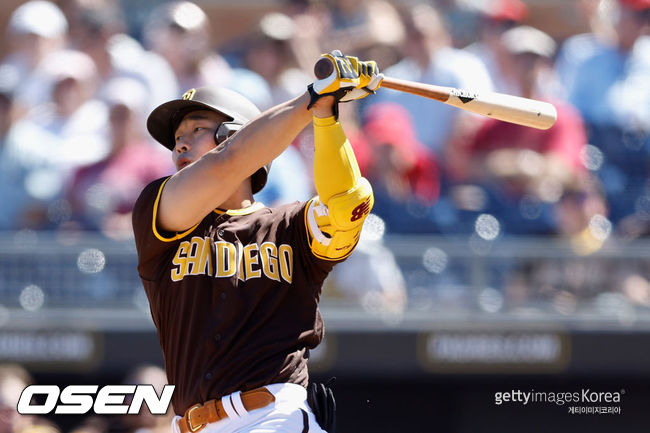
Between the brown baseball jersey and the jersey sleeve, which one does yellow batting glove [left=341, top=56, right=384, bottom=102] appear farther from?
the jersey sleeve

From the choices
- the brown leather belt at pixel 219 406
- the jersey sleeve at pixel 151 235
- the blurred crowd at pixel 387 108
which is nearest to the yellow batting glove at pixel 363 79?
the jersey sleeve at pixel 151 235

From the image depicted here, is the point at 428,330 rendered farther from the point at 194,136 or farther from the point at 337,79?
the point at 337,79

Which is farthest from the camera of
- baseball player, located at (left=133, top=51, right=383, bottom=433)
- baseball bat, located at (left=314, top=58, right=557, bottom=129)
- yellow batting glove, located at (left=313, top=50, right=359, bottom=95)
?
baseball bat, located at (left=314, top=58, right=557, bottom=129)

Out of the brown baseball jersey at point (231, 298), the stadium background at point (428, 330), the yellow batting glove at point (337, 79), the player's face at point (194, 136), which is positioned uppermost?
the yellow batting glove at point (337, 79)

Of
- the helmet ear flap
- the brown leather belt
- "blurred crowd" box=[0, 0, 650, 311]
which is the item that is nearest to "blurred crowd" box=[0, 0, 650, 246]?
"blurred crowd" box=[0, 0, 650, 311]

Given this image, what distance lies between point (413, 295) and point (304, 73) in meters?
1.92

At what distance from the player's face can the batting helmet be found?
0.08 ft

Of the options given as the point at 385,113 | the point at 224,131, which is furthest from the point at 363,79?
the point at 385,113

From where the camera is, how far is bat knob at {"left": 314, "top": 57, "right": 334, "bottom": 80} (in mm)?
2498

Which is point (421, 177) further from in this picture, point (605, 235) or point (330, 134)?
point (330, 134)

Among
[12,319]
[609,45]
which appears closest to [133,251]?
[12,319]

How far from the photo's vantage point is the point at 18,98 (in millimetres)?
6602

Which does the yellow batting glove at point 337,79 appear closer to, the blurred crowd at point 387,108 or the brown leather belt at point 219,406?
the brown leather belt at point 219,406

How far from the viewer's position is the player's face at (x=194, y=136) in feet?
9.61
